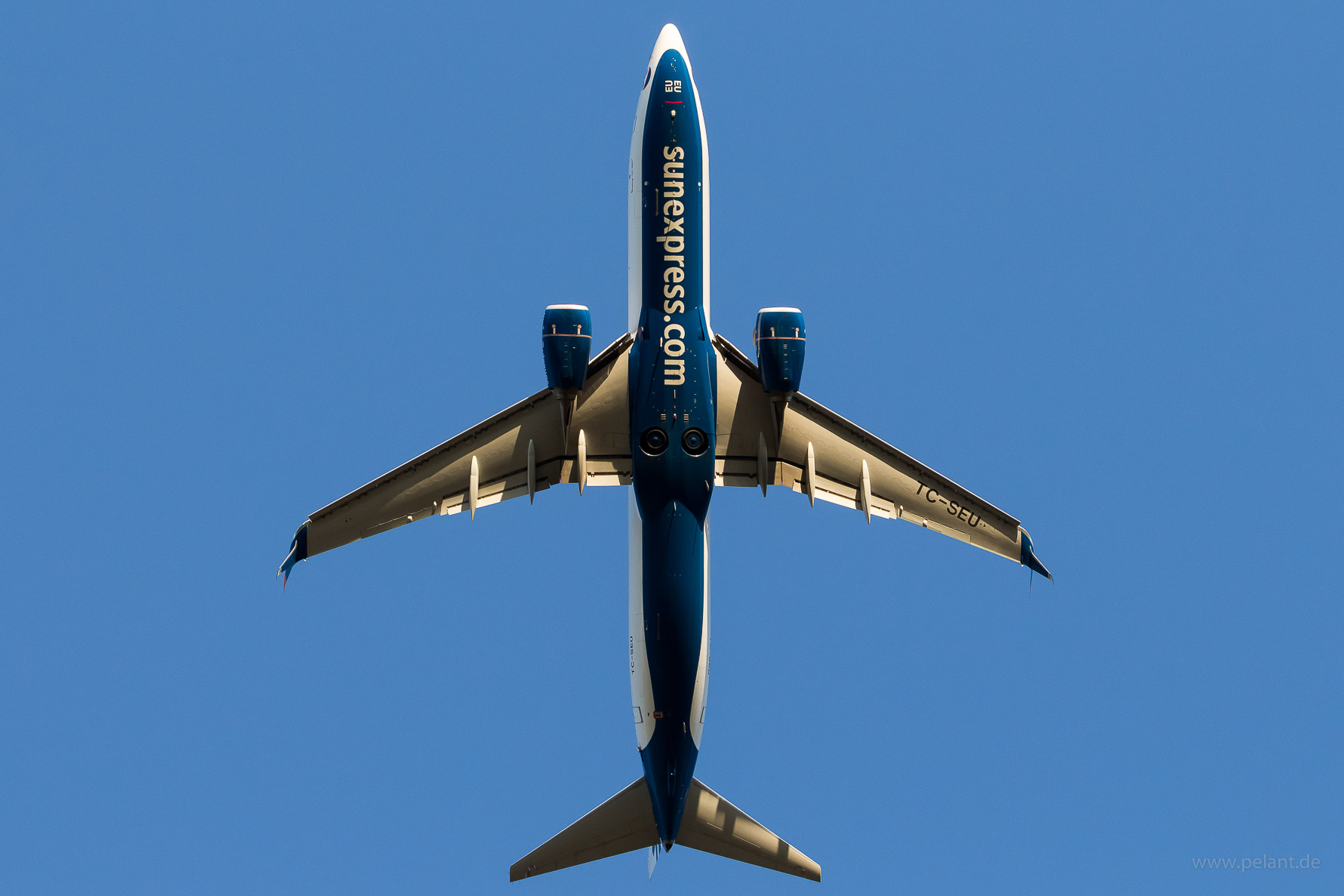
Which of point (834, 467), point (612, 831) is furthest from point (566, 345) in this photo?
point (612, 831)

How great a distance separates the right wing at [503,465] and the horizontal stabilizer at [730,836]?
9.71 metres

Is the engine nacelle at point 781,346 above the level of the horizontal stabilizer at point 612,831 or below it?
above

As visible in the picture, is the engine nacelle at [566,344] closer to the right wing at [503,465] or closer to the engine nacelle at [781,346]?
the right wing at [503,465]

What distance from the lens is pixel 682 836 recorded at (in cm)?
4856

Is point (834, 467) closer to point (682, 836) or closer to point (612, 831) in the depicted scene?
point (682, 836)

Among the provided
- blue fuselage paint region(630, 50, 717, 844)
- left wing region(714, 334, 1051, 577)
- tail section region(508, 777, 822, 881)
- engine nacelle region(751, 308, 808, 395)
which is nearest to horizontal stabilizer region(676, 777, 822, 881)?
tail section region(508, 777, 822, 881)

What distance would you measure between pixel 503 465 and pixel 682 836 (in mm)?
12079

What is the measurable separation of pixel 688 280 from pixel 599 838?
16.6 metres

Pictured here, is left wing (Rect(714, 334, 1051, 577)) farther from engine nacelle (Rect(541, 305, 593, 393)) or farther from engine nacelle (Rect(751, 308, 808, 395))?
engine nacelle (Rect(541, 305, 593, 393))

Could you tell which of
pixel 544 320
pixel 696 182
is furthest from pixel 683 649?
pixel 696 182

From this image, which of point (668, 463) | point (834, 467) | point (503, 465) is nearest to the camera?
point (668, 463)

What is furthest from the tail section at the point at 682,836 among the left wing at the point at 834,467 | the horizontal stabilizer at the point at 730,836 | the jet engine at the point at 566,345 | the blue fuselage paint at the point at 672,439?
the jet engine at the point at 566,345

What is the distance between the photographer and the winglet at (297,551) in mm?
47750

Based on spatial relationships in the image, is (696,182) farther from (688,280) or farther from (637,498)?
(637,498)
